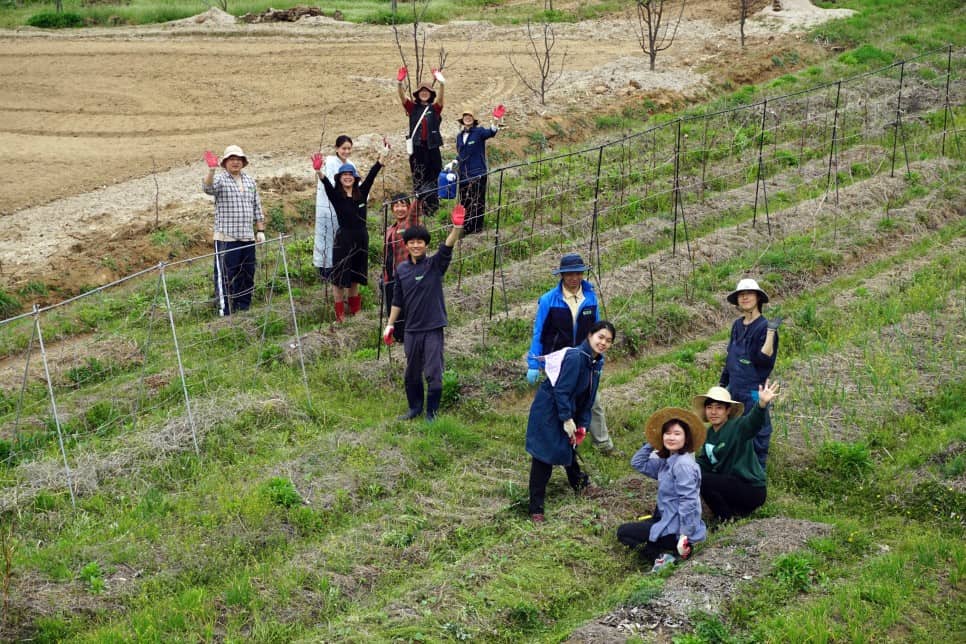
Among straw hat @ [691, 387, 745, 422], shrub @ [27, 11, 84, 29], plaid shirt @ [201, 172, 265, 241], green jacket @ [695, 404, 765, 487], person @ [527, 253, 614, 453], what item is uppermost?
shrub @ [27, 11, 84, 29]

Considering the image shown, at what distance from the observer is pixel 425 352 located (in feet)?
30.0

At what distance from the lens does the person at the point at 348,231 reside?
10547mm

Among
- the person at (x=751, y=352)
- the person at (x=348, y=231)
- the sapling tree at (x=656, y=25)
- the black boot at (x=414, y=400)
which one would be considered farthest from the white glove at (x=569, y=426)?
the sapling tree at (x=656, y=25)

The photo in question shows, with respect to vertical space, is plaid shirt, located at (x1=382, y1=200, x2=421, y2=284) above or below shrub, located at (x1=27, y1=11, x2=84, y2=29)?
below

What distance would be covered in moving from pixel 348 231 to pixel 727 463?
4762mm

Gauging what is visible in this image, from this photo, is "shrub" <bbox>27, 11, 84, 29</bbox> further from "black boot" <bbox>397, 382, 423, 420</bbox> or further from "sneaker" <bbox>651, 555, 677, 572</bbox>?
"sneaker" <bbox>651, 555, 677, 572</bbox>

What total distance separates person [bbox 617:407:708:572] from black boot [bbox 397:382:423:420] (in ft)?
8.43

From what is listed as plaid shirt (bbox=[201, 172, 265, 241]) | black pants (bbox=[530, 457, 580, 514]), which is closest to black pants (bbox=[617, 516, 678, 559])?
black pants (bbox=[530, 457, 580, 514])

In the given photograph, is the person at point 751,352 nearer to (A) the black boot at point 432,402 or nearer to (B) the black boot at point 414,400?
(A) the black boot at point 432,402

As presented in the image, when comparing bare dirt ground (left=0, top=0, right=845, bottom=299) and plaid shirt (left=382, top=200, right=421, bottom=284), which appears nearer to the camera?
plaid shirt (left=382, top=200, right=421, bottom=284)

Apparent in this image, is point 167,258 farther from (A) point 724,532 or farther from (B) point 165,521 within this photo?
(A) point 724,532

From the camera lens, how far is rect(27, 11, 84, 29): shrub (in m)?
25.1

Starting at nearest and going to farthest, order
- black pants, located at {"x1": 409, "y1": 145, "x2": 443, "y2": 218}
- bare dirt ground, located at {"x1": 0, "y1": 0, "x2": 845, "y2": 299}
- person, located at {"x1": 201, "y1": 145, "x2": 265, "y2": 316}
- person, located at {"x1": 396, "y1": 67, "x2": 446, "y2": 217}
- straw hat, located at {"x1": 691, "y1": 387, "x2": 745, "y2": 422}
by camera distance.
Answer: straw hat, located at {"x1": 691, "y1": 387, "x2": 745, "y2": 422} → person, located at {"x1": 201, "y1": 145, "x2": 265, "y2": 316} → person, located at {"x1": 396, "y1": 67, "x2": 446, "y2": 217} → black pants, located at {"x1": 409, "y1": 145, "x2": 443, "y2": 218} → bare dirt ground, located at {"x1": 0, "y1": 0, "x2": 845, "y2": 299}

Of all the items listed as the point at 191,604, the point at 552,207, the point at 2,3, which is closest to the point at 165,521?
the point at 191,604
